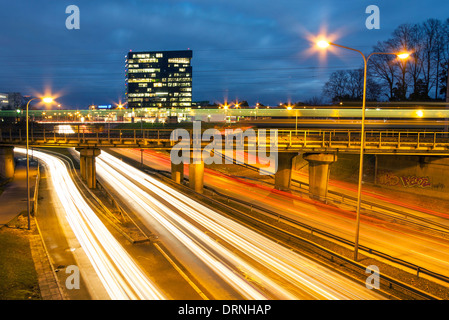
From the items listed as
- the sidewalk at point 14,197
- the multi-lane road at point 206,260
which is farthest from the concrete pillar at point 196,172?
the sidewalk at point 14,197

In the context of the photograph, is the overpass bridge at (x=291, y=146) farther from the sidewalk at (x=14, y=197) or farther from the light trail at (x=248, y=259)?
the light trail at (x=248, y=259)

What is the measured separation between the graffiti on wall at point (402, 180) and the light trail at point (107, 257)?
31808 mm

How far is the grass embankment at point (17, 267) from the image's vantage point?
11375 millimetres

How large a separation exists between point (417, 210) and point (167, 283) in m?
26.6

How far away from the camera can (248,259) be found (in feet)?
47.4

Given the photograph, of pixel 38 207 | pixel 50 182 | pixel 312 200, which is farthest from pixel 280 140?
pixel 50 182

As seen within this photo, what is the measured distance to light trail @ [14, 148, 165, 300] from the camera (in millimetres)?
11477

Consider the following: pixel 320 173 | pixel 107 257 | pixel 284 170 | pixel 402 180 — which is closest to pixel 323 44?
pixel 107 257

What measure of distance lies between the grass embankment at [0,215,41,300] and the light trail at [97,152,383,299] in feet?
22.5

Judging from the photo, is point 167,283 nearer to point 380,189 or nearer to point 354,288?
point 354,288

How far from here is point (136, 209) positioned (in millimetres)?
24016

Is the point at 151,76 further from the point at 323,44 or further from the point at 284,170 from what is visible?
the point at 323,44

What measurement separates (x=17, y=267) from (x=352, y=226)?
20.0 metres

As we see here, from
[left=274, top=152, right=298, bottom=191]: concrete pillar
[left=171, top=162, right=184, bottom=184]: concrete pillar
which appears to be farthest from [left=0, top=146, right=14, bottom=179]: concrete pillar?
[left=274, top=152, right=298, bottom=191]: concrete pillar
